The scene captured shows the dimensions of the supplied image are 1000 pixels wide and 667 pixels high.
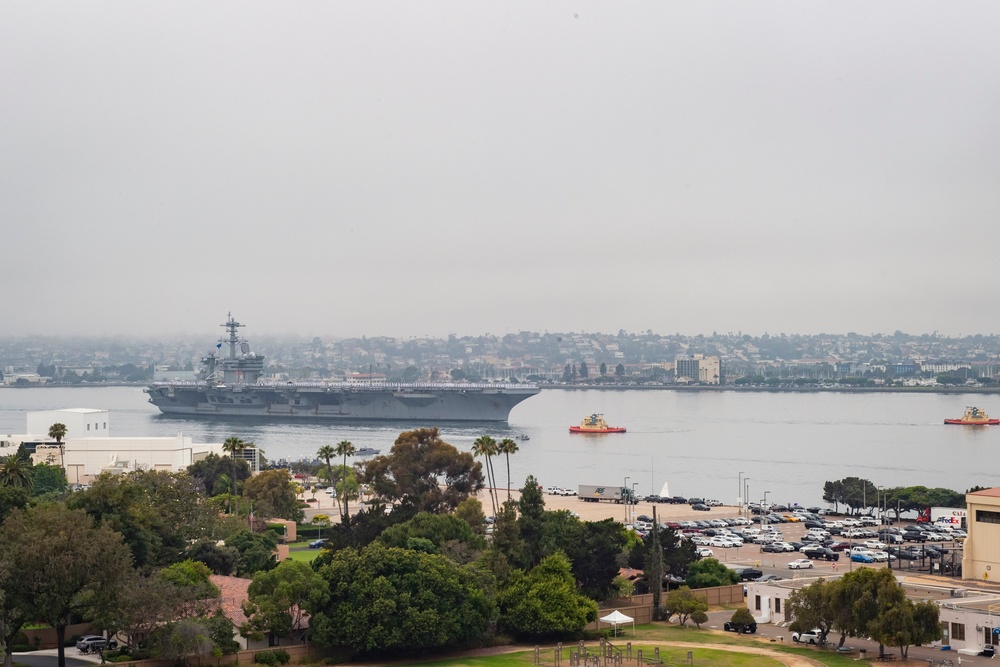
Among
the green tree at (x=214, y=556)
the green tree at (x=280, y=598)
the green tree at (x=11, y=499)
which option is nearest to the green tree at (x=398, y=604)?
the green tree at (x=280, y=598)

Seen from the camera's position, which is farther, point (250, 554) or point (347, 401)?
point (347, 401)

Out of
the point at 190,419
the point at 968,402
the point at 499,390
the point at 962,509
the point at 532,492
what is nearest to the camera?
the point at 532,492

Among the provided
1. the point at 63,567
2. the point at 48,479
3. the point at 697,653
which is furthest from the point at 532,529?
the point at 48,479

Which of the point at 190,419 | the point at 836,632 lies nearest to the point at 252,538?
the point at 836,632

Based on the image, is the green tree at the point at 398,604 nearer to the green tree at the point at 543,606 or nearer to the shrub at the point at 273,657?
the green tree at the point at 543,606

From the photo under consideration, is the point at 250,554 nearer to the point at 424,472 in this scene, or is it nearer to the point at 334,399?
the point at 424,472

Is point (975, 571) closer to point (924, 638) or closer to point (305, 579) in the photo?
point (924, 638)

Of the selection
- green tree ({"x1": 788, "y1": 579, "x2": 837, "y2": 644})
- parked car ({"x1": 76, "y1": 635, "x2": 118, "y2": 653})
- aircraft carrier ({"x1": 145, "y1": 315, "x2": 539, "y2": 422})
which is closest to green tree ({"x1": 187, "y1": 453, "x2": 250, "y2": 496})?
parked car ({"x1": 76, "y1": 635, "x2": 118, "y2": 653})
